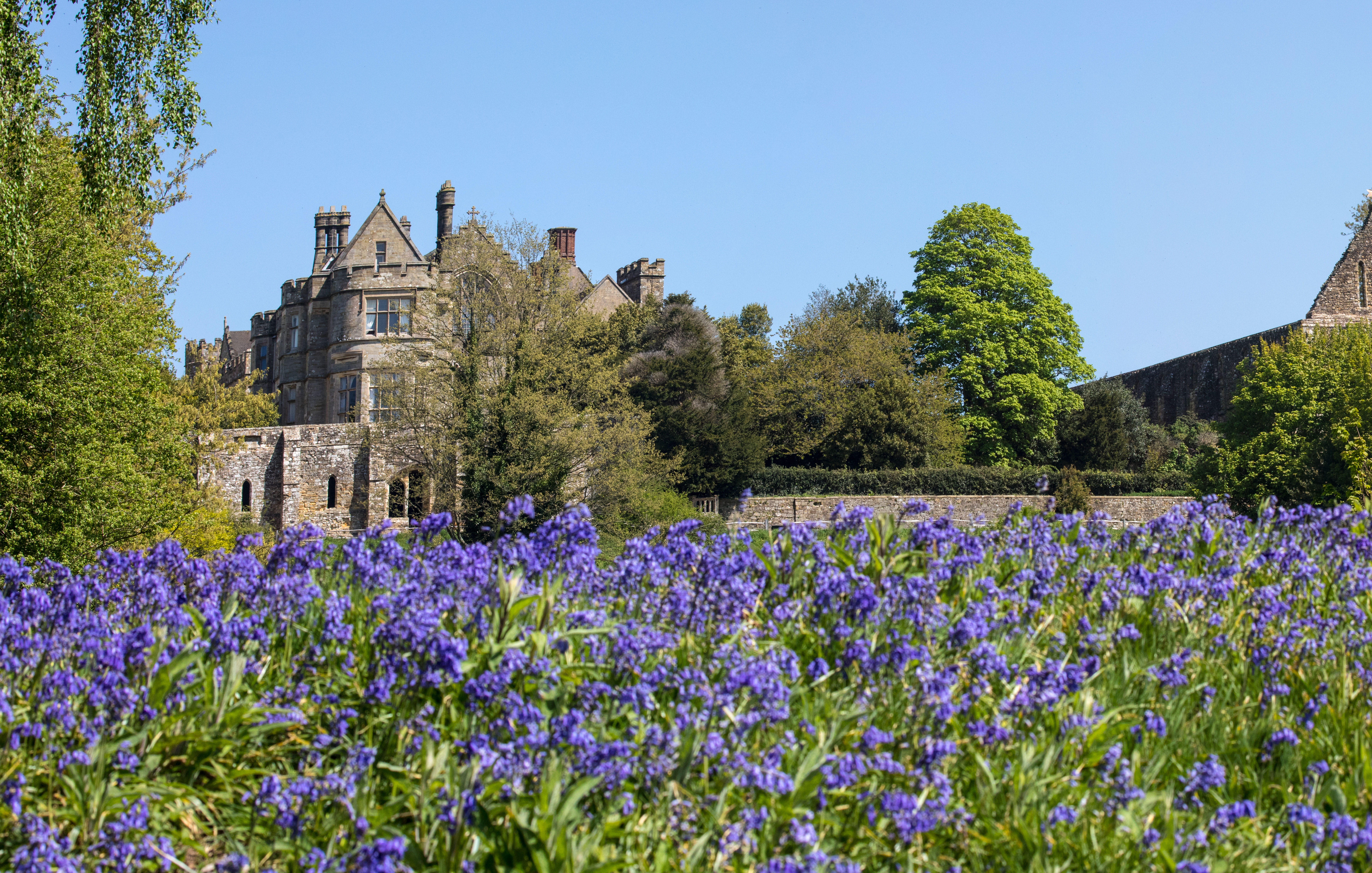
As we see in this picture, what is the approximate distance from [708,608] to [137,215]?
24061mm

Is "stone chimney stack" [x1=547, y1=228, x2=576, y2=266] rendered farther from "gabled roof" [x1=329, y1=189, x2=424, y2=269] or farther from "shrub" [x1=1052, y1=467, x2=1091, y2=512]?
"shrub" [x1=1052, y1=467, x2=1091, y2=512]

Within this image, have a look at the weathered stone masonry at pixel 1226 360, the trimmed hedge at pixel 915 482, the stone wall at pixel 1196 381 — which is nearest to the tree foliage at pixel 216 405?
the trimmed hedge at pixel 915 482

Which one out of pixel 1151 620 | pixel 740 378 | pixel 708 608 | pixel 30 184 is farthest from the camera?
pixel 740 378

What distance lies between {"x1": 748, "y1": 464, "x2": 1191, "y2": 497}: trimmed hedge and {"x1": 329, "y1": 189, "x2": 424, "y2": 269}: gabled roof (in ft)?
57.7

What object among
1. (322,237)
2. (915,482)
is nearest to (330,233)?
(322,237)

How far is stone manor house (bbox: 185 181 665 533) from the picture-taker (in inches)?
1742

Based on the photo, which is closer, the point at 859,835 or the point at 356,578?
the point at 859,835

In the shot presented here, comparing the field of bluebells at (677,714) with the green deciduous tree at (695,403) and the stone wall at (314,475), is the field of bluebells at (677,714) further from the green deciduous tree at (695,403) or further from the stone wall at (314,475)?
the stone wall at (314,475)

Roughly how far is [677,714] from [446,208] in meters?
48.7

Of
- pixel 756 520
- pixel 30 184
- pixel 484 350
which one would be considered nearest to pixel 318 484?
pixel 484 350

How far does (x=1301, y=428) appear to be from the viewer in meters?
33.6

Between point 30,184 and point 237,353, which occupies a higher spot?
point 237,353

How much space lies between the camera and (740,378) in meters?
47.2

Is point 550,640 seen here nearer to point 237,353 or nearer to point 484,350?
point 484,350
